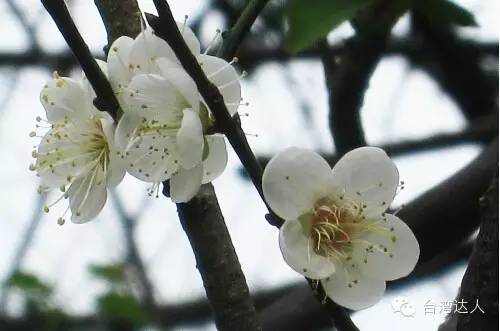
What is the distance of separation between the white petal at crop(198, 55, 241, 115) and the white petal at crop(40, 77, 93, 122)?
0.41ft

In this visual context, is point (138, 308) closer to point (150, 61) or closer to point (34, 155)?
point (34, 155)

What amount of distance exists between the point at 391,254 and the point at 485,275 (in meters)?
0.11

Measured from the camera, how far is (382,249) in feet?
3.00

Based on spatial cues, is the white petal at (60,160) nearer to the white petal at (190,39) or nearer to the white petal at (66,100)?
the white petal at (66,100)

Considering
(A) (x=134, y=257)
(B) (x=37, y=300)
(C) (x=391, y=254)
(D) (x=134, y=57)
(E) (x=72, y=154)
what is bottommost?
(A) (x=134, y=257)

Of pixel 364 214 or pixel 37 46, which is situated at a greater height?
pixel 364 214

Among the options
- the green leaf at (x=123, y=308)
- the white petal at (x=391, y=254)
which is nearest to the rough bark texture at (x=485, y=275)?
the white petal at (x=391, y=254)

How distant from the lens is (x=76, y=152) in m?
1.01

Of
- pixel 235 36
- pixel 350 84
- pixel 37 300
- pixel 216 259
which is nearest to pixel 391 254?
pixel 216 259

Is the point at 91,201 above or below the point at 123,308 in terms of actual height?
above

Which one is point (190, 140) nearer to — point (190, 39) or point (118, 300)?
point (190, 39)

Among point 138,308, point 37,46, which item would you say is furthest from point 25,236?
point 138,308

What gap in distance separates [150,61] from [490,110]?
1.42 meters

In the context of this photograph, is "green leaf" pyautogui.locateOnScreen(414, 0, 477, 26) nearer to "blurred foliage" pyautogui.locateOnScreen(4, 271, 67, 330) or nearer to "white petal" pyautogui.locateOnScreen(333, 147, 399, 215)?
"white petal" pyautogui.locateOnScreen(333, 147, 399, 215)
